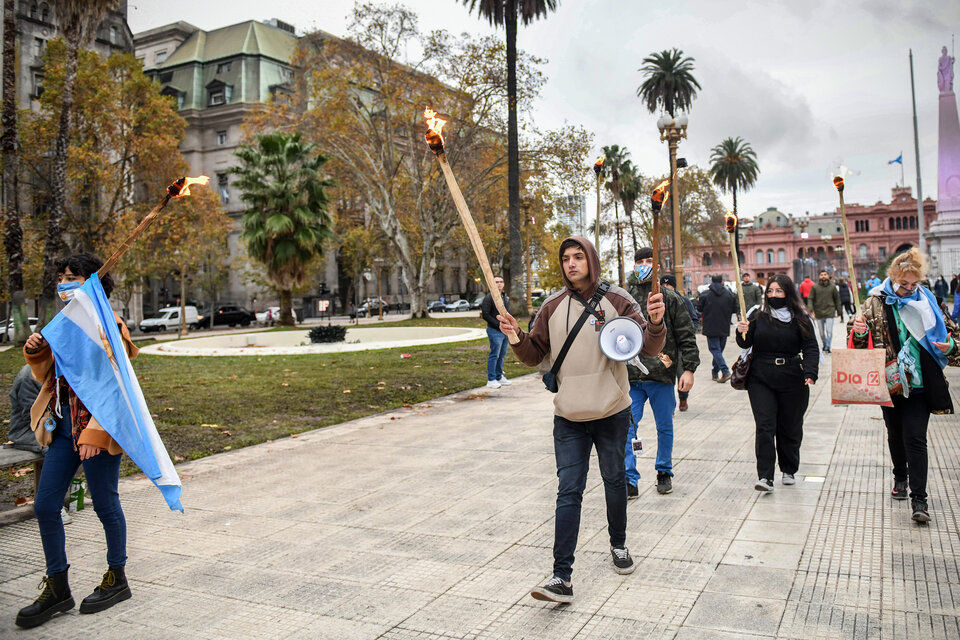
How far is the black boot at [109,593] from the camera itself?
393cm

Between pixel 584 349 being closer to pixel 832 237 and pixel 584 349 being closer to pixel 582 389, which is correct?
pixel 582 389

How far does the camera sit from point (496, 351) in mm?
13289

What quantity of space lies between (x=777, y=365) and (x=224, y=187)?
200ft

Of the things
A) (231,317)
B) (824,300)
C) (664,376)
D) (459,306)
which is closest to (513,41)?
(824,300)

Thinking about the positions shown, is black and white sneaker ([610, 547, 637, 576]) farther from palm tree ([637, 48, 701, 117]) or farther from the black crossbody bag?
palm tree ([637, 48, 701, 117])

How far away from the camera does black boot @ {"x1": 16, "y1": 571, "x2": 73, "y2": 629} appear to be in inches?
147

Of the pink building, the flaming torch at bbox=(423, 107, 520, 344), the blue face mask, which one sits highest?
the pink building

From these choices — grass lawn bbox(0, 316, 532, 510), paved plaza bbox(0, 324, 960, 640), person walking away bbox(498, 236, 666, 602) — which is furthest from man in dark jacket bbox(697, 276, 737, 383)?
person walking away bbox(498, 236, 666, 602)

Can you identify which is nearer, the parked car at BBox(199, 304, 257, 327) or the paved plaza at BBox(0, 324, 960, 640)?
the paved plaza at BBox(0, 324, 960, 640)

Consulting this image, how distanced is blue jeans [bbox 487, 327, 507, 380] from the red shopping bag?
25.3ft

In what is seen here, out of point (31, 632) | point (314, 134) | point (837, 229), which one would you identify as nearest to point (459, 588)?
point (31, 632)

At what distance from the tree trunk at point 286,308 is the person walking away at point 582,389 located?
129 ft

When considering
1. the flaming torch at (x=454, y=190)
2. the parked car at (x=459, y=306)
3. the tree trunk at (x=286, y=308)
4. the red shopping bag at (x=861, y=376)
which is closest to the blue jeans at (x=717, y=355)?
the red shopping bag at (x=861, y=376)

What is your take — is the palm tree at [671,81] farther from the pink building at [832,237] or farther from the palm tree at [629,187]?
the pink building at [832,237]
